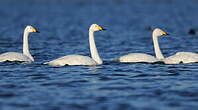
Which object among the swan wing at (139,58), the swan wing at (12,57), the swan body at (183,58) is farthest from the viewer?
the swan wing at (139,58)

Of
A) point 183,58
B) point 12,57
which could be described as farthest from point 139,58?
point 12,57

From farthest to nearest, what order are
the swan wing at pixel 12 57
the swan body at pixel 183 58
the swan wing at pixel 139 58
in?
1. the swan wing at pixel 139 58
2. the swan wing at pixel 12 57
3. the swan body at pixel 183 58

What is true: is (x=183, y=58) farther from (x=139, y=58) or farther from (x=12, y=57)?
(x=12, y=57)

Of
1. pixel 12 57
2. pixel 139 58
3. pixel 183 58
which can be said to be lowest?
pixel 183 58

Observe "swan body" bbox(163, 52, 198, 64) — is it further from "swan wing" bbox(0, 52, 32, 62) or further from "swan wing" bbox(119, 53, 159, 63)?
"swan wing" bbox(0, 52, 32, 62)

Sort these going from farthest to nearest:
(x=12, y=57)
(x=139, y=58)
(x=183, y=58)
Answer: (x=139, y=58)
(x=12, y=57)
(x=183, y=58)

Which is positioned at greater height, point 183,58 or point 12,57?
point 12,57

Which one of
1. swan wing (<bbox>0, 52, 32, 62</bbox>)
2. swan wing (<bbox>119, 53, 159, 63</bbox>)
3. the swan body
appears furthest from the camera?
swan wing (<bbox>119, 53, 159, 63</bbox>)

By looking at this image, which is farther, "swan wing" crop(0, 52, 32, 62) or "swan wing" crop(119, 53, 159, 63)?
"swan wing" crop(119, 53, 159, 63)

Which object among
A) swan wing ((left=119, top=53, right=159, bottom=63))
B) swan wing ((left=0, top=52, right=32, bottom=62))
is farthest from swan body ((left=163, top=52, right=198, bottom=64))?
swan wing ((left=0, top=52, right=32, bottom=62))

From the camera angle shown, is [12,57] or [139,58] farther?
[139,58]

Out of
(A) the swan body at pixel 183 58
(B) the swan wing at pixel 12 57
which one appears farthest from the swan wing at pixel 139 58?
(B) the swan wing at pixel 12 57

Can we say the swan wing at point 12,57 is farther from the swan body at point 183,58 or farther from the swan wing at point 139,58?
the swan body at point 183,58

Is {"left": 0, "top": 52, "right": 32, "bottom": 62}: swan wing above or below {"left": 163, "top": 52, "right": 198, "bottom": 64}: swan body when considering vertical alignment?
above
